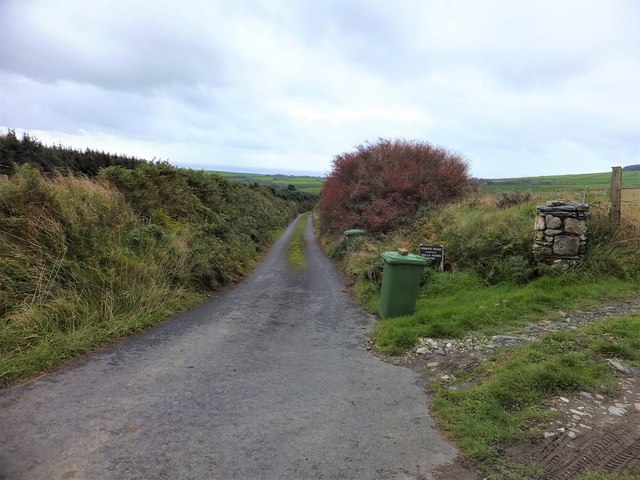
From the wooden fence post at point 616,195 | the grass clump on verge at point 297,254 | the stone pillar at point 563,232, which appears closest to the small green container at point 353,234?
the grass clump on verge at point 297,254

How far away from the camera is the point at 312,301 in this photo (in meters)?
9.50

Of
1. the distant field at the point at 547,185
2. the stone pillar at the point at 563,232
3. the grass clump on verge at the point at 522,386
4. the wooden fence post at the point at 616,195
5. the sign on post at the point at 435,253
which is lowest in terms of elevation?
the grass clump on verge at the point at 522,386

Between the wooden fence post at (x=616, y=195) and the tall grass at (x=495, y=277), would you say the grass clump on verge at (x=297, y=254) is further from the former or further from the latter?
the wooden fence post at (x=616, y=195)

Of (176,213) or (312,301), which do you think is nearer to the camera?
(312,301)

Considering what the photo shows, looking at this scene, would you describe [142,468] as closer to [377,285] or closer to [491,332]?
[491,332]

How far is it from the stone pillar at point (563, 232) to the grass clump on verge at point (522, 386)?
301cm

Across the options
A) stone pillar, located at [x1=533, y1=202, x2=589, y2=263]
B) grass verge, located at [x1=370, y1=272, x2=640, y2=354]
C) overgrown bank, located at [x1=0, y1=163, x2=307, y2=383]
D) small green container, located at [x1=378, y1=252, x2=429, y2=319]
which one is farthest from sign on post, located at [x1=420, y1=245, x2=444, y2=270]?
overgrown bank, located at [x1=0, y1=163, x2=307, y2=383]

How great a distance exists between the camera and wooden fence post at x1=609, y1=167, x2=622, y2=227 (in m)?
8.84

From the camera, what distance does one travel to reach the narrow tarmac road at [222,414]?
329 cm

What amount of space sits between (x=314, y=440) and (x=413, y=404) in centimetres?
124

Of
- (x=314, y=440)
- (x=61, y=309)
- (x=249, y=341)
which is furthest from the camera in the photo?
(x=249, y=341)

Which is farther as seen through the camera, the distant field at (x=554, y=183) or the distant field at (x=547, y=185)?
the distant field at (x=554, y=183)

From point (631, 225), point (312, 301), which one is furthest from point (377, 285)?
point (631, 225)

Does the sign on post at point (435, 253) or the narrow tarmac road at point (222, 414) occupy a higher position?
the sign on post at point (435, 253)
